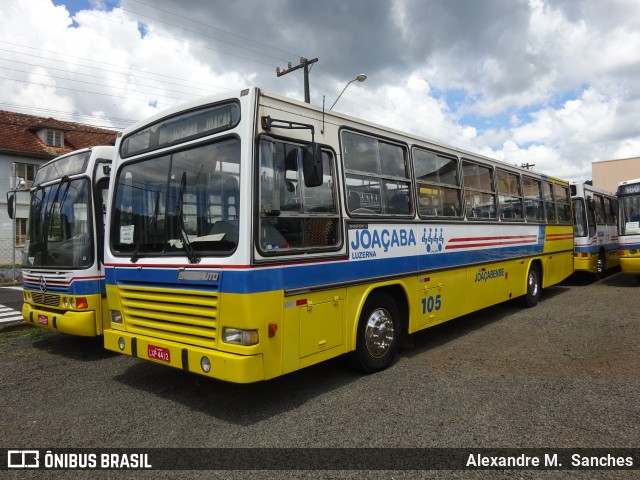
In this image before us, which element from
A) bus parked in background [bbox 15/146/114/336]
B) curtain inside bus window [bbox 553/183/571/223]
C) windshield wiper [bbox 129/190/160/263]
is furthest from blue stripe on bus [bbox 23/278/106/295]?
curtain inside bus window [bbox 553/183/571/223]

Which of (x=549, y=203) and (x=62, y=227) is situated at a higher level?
(x=549, y=203)

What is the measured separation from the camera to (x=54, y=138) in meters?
30.0

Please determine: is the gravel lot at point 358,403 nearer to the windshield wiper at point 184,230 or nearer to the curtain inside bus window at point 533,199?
Answer: the windshield wiper at point 184,230

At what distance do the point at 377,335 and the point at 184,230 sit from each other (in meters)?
2.56

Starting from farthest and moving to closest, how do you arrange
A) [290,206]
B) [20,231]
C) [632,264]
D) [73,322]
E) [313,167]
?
[20,231]
[632,264]
[73,322]
[290,206]
[313,167]

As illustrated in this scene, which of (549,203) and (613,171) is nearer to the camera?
(549,203)

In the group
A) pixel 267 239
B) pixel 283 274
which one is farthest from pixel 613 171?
pixel 267 239

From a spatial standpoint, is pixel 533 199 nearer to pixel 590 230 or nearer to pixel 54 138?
pixel 590 230

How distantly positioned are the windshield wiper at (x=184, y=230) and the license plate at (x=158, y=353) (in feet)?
3.12

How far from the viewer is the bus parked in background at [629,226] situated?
11938 millimetres

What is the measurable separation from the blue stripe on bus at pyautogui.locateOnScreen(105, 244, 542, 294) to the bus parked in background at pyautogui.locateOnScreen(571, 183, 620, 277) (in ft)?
28.8

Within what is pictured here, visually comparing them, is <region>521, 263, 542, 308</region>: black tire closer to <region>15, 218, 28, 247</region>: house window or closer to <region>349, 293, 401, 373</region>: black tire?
<region>349, 293, 401, 373</region>: black tire

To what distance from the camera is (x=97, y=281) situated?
6258 mm

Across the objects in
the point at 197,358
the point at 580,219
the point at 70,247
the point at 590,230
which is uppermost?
the point at 580,219
